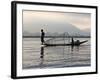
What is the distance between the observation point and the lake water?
5.57 ft

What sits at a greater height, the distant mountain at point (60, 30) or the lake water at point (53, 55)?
the distant mountain at point (60, 30)

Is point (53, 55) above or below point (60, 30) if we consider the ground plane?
below

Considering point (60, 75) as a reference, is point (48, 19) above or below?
above

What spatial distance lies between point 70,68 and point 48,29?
38cm

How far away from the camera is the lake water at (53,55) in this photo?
1.70 m

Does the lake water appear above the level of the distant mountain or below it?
below

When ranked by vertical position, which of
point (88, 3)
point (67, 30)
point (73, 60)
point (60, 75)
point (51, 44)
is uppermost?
point (88, 3)

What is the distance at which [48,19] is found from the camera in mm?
1767

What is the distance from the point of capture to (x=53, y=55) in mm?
1770

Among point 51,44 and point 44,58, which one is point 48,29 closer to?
point 51,44
